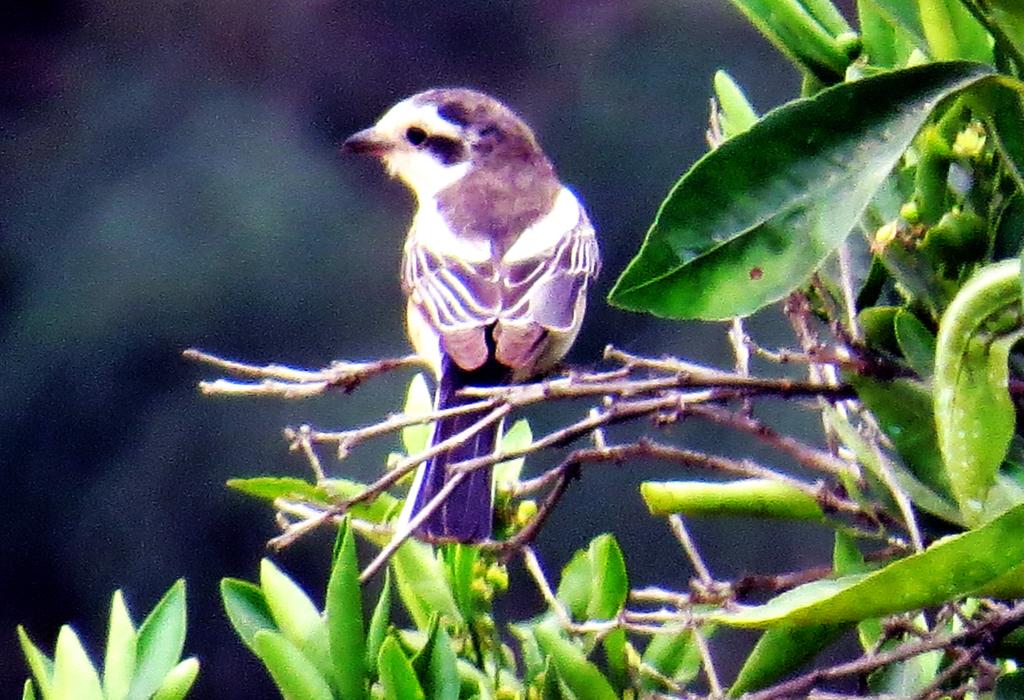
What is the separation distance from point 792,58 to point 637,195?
1.42m

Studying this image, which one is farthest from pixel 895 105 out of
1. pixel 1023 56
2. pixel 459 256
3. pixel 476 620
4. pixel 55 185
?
pixel 55 185

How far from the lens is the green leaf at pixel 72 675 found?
1106mm

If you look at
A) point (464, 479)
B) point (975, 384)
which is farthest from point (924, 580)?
point (464, 479)

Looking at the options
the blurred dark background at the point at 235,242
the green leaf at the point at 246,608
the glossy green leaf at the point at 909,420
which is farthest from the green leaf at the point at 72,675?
the blurred dark background at the point at 235,242

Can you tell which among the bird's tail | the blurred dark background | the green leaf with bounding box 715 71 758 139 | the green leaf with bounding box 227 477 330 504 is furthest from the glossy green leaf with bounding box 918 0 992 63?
the blurred dark background

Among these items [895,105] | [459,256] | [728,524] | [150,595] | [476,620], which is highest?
[895,105]

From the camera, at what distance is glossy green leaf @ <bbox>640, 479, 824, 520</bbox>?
3.29 ft

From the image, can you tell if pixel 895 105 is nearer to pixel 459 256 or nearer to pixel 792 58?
pixel 792 58

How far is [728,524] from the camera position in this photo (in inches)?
92.8

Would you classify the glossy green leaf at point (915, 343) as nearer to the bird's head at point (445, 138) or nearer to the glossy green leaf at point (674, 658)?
the glossy green leaf at point (674, 658)

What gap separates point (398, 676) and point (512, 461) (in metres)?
0.42

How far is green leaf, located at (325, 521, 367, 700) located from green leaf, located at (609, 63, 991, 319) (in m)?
0.26

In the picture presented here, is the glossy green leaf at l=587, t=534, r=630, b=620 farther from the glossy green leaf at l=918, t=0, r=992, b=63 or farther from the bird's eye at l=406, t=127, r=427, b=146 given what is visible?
the bird's eye at l=406, t=127, r=427, b=146

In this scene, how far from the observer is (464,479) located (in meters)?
1.20
